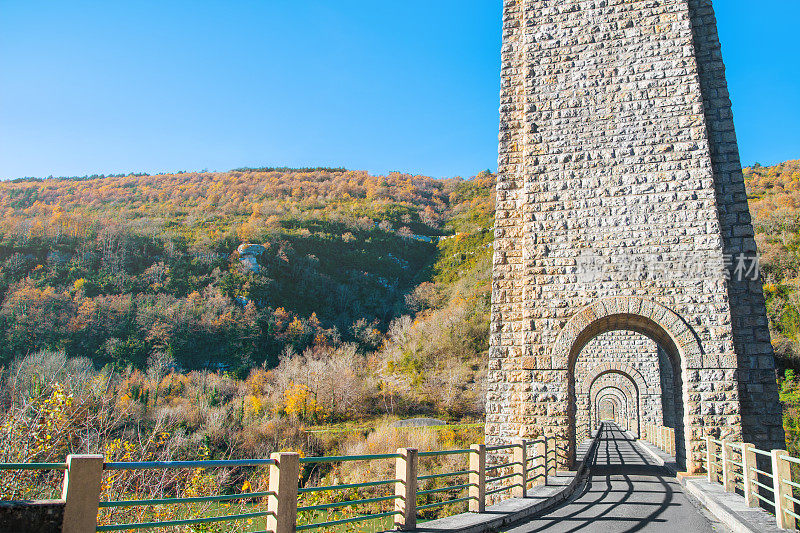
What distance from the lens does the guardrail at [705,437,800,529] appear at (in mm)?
5004

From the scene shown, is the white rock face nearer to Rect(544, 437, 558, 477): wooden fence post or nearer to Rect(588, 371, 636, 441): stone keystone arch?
Rect(588, 371, 636, 441): stone keystone arch

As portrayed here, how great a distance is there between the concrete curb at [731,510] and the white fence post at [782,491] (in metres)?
0.10

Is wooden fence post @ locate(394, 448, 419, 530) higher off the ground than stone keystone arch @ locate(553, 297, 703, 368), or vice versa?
stone keystone arch @ locate(553, 297, 703, 368)

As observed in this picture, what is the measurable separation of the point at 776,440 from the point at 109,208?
2622 inches

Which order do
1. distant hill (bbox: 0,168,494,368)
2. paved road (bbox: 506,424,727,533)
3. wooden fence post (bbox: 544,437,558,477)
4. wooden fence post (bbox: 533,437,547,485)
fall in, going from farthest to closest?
distant hill (bbox: 0,168,494,368) < wooden fence post (bbox: 544,437,558,477) < wooden fence post (bbox: 533,437,547,485) < paved road (bbox: 506,424,727,533)

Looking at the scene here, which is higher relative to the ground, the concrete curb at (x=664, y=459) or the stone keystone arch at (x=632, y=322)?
the stone keystone arch at (x=632, y=322)

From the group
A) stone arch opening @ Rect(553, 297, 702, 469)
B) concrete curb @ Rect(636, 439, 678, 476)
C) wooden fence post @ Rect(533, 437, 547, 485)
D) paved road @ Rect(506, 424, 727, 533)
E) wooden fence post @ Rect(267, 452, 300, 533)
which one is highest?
stone arch opening @ Rect(553, 297, 702, 469)

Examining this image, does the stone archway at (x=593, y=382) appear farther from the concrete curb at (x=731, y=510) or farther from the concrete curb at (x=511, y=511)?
the concrete curb at (x=731, y=510)

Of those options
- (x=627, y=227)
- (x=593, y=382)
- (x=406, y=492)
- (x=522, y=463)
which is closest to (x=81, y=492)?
(x=406, y=492)

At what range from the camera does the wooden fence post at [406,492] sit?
4.78 meters

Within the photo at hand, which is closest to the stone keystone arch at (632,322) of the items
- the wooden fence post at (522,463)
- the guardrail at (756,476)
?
the guardrail at (756,476)

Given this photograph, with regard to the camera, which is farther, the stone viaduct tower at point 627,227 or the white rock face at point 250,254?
the white rock face at point 250,254

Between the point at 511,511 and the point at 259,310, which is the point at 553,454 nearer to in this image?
the point at 511,511

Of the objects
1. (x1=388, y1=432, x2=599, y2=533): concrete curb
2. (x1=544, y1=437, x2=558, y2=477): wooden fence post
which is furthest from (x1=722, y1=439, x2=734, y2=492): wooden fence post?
(x1=544, y1=437, x2=558, y2=477): wooden fence post
